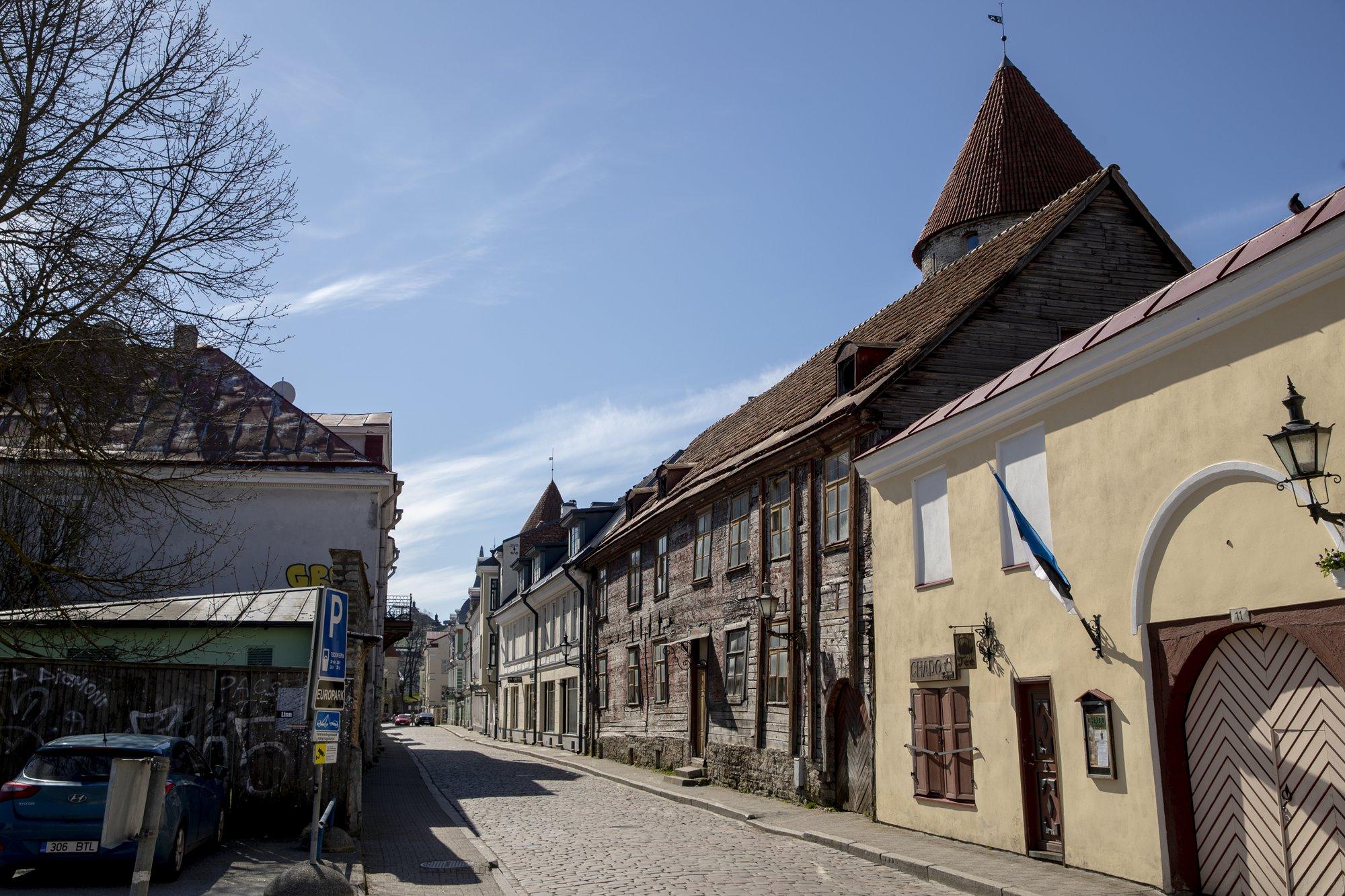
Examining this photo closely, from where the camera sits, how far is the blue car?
9.91 meters

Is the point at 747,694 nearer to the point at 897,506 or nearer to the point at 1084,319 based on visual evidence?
the point at 897,506

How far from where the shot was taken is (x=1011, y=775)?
1284 centimetres

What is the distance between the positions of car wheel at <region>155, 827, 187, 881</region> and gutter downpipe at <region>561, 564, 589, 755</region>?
23686 mm

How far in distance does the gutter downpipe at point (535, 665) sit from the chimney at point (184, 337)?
33530 millimetres

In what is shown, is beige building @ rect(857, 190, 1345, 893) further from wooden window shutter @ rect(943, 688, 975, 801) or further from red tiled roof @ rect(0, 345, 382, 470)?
red tiled roof @ rect(0, 345, 382, 470)

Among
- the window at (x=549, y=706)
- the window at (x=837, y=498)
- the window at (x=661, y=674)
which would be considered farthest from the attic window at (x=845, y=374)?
the window at (x=549, y=706)

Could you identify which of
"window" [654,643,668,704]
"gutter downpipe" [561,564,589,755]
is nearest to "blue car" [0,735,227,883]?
"window" [654,643,668,704]

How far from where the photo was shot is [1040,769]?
12.6 metres

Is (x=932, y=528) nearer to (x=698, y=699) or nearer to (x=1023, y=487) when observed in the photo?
(x=1023, y=487)

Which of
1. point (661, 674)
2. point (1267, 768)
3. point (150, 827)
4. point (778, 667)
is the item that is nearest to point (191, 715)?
point (150, 827)

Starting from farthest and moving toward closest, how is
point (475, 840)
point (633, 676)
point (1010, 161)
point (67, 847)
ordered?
point (1010, 161) → point (633, 676) → point (475, 840) → point (67, 847)

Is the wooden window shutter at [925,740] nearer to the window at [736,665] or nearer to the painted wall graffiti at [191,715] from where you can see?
the window at [736,665]

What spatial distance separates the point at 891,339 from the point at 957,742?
859 cm

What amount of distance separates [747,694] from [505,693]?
35785mm
